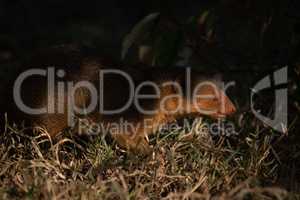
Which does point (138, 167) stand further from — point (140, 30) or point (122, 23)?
point (122, 23)

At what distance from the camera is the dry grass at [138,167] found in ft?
11.1

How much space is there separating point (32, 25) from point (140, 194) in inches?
192

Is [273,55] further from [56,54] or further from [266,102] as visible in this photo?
[56,54]

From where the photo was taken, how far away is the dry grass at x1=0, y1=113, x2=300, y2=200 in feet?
11.1

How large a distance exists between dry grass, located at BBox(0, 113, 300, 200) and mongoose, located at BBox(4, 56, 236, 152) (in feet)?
0.34

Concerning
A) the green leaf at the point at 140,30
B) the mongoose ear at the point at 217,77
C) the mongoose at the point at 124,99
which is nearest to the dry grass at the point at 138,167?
the mongoose at the point at 124,99

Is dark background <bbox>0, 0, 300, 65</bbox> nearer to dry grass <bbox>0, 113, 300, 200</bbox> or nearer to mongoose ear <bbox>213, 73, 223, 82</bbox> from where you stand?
mongoose ear <bbox>213, 73, 223, 82</bbox>

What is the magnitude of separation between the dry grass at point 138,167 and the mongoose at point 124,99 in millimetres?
104

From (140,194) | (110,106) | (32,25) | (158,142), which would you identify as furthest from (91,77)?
(32,25)

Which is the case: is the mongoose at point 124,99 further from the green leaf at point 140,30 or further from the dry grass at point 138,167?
the green leaf at point 140,30

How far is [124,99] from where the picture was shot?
4551mm

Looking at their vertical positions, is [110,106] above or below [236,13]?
below

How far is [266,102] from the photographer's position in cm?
502

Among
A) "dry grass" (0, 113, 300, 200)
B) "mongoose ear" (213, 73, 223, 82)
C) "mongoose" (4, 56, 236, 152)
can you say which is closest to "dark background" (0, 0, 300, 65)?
"mongoose ear" (213, 73, 223, 82)
